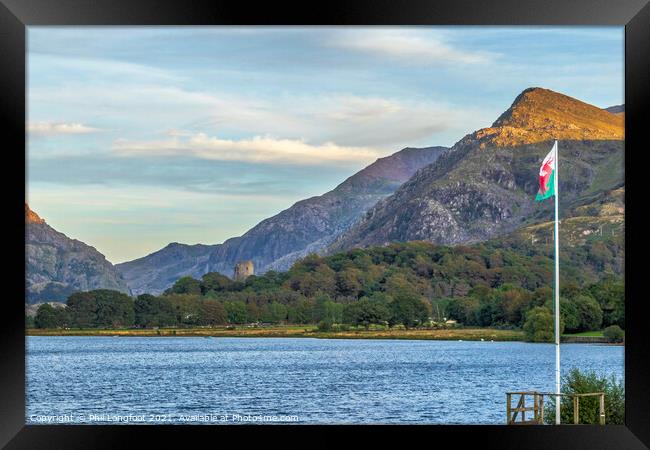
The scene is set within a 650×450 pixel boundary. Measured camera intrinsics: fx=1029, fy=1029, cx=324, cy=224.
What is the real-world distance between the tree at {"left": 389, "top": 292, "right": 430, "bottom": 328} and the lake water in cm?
524

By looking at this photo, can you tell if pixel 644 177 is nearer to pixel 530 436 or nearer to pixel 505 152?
pixel 530 436

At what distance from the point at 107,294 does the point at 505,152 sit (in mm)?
57032

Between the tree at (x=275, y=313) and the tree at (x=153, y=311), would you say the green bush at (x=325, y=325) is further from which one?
the tree at (x=153, y=311)

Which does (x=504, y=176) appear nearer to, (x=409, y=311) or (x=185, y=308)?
(x=409, y=311)

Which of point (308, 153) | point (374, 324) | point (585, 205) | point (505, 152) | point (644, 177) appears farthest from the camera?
point (505, 152)

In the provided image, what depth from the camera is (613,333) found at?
254 ft

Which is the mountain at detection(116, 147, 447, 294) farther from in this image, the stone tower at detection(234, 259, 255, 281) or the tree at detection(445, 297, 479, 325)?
the tree at detection(445, 297, 479, 325)

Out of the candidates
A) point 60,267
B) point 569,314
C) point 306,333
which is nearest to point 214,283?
point 306,333

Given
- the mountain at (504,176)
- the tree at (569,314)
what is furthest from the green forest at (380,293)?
the mountain at (504,176)

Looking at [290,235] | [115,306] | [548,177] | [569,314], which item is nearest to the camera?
[548,177]

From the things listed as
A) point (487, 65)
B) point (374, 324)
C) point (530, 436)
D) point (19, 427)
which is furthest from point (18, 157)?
point (487, 65)

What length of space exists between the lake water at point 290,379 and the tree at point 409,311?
524cm

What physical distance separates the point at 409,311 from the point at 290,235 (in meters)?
34.6

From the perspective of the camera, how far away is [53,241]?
11044cm
